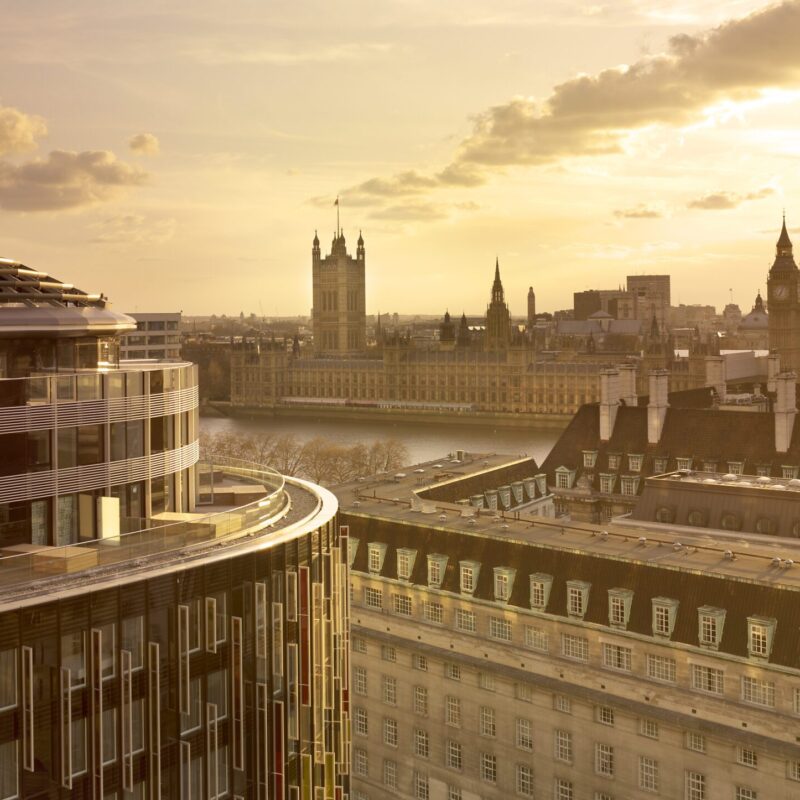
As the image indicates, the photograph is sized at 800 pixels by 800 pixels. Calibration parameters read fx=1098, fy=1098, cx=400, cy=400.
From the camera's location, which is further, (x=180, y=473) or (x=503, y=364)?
(x=503, y=364)

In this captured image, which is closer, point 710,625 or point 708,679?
point 708,679

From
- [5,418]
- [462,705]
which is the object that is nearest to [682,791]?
[462,705]

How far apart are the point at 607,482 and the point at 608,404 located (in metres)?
3.94

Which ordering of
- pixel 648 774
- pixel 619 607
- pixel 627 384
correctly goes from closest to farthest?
pixel 648 774, pixel 619 607, pixel 627 384

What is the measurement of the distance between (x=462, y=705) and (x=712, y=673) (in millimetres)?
7796

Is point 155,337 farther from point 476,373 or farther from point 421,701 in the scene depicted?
point 421,701

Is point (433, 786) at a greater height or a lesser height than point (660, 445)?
lesser

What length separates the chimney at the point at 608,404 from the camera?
5066cm

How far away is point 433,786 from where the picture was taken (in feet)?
106

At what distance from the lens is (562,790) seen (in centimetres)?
2942

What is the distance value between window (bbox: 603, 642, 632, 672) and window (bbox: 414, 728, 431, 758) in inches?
260

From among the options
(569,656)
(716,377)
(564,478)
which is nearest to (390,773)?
(569,656)

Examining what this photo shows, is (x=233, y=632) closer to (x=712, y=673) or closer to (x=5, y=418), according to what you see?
(x=5, y=418)

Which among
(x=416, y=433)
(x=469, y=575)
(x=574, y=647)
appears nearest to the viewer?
(x=574, y=647)
